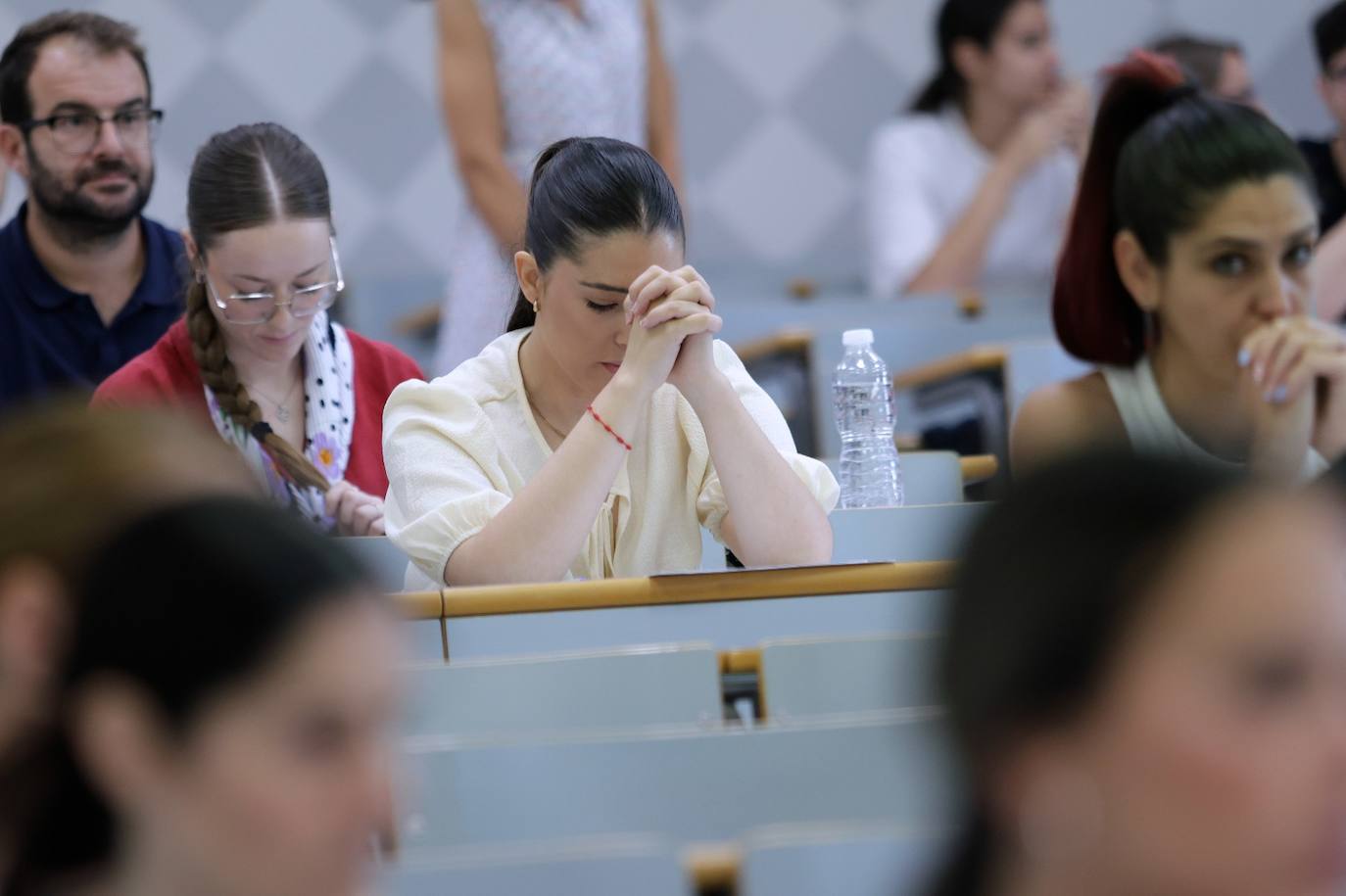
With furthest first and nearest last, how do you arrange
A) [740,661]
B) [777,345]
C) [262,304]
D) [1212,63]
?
[1212,63]
[777,345]
[262,304]
[740,661]

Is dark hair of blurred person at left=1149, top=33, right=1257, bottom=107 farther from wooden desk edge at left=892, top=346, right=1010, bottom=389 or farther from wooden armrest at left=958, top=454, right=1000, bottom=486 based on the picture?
wooden armrest at left=958, top=454, right=1000, bottom=486

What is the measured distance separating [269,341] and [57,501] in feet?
6.42

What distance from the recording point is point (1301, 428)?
7.62 ft

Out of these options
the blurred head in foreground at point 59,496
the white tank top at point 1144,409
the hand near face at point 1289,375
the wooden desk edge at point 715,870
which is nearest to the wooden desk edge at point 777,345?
the white tank top at point 1144,409

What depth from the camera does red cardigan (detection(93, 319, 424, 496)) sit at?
2.87 metres

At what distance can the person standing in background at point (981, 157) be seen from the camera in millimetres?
4676

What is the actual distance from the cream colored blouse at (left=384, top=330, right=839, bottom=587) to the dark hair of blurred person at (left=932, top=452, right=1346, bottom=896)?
1.67m

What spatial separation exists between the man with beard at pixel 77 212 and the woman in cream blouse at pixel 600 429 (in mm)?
1031

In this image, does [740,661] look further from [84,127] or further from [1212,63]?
[1212,63]

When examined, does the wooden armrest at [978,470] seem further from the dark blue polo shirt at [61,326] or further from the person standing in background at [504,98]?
the dark blue polo shirt at [61,326]

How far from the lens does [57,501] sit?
0.96 meters

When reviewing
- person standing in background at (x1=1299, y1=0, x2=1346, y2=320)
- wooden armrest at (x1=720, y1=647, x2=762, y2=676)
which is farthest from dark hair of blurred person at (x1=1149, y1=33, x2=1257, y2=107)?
wooden armrest at (x1=720, y1=647, x2=762, y2=676)

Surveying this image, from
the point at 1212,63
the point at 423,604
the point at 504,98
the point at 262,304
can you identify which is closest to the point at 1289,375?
the point at 423,604

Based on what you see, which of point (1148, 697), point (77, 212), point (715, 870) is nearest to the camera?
point (1148, 697)
